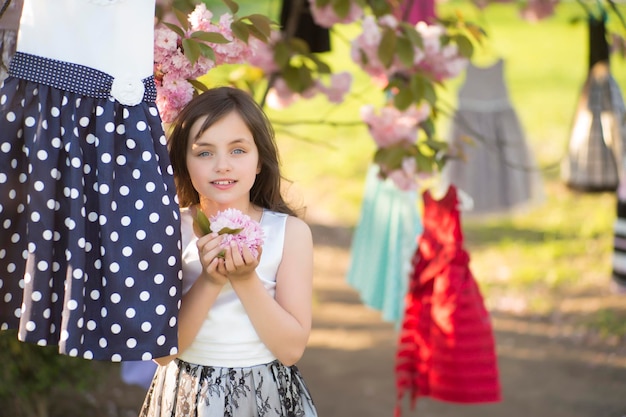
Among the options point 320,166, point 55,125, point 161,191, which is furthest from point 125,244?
point 320,166

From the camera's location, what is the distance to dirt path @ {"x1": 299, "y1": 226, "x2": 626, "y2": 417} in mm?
3762

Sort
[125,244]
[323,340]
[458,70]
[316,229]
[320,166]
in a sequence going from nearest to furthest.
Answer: [125,244]
[458,70]
[323,340]
[316,229]
[320,166]

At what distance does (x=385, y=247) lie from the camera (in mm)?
4004

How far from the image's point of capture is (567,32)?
1312 cm

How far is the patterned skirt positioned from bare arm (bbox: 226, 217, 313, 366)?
17cm

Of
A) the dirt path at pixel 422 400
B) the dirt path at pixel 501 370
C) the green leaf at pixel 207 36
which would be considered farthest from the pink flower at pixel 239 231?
the dirt path at pixel 501 370

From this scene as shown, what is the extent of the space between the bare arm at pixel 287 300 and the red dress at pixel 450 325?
103 cm

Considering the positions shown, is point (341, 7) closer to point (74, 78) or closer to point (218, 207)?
point (218, 207)

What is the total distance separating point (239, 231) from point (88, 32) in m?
0.45

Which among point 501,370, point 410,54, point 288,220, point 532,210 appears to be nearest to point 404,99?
point 410,54

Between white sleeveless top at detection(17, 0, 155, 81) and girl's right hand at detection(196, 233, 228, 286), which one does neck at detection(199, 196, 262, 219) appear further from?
white sleeveless top at detection(17, 0, 155, 81)

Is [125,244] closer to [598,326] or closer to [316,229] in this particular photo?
[598,326]

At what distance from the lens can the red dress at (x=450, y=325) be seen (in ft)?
9.43

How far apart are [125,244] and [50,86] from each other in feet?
1.04
